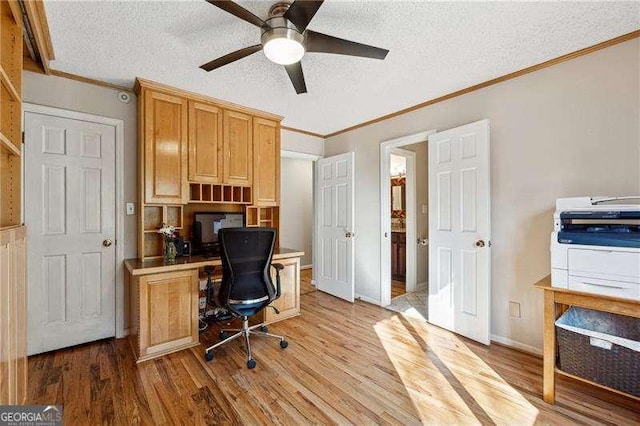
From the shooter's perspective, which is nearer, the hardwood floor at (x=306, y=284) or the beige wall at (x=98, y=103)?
the beige wall at (x=98, y=103)

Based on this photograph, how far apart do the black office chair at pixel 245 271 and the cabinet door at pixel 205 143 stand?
1.07 meters

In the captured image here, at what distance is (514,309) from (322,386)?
182cm

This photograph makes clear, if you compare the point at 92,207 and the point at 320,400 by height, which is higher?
the point at 92,207

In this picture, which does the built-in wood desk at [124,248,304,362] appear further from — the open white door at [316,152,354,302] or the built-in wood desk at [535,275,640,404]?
the built-in wood desk at [535,275,640,404]

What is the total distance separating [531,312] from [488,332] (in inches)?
15.3

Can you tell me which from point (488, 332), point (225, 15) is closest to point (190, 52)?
point (225, 15)

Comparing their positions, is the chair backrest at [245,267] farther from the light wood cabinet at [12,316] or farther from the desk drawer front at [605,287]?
the desk drawer front at [605,287]

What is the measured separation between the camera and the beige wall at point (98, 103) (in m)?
2.39

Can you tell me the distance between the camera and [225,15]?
175 cm

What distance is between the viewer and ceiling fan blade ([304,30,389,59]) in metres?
1.65

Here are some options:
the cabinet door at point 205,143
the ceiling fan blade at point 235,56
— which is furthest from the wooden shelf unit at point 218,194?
the ceiling fan blade at point 235,56

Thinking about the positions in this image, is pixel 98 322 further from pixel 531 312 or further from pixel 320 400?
pixel 531 312

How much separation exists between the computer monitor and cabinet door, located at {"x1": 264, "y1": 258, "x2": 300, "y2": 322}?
0.73 m

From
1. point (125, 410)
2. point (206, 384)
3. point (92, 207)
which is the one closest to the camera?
point (125, 410)
